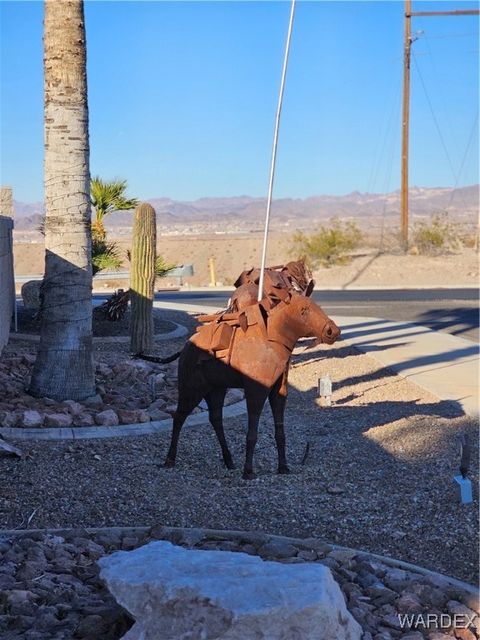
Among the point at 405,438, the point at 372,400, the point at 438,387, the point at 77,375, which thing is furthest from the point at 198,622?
the point at 438,387

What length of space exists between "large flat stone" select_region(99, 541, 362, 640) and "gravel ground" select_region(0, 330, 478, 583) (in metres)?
2.13

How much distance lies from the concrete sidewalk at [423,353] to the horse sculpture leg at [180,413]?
3.69 m

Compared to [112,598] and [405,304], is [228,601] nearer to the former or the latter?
[112,598]

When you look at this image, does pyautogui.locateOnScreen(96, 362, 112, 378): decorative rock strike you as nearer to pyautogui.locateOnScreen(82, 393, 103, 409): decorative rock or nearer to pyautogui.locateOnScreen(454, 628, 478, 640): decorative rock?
pyautogui.locateOnScreen(82, 393, 103, 409): decorative rock

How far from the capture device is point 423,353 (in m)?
15.1

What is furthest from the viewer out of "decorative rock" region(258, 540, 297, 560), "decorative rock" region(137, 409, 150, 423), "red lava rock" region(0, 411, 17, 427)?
"decorative rock" region(137, 409, 150, 423)

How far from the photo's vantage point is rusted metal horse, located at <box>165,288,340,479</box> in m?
6.82

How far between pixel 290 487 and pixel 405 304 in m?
18.1

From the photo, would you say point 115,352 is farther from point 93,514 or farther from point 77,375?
point 93,514

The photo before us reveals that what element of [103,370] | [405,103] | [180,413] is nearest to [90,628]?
[180,413]

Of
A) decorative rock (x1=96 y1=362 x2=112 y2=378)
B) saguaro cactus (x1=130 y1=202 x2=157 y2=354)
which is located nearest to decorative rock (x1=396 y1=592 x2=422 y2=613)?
decorative rock (x1=96 y1=362 x2=112 y2=378)

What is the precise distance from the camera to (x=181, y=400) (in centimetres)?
721

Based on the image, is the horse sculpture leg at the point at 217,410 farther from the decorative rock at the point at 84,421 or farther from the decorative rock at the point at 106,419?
the decorative rock at the point at 84,421

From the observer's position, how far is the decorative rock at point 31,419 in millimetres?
8315
